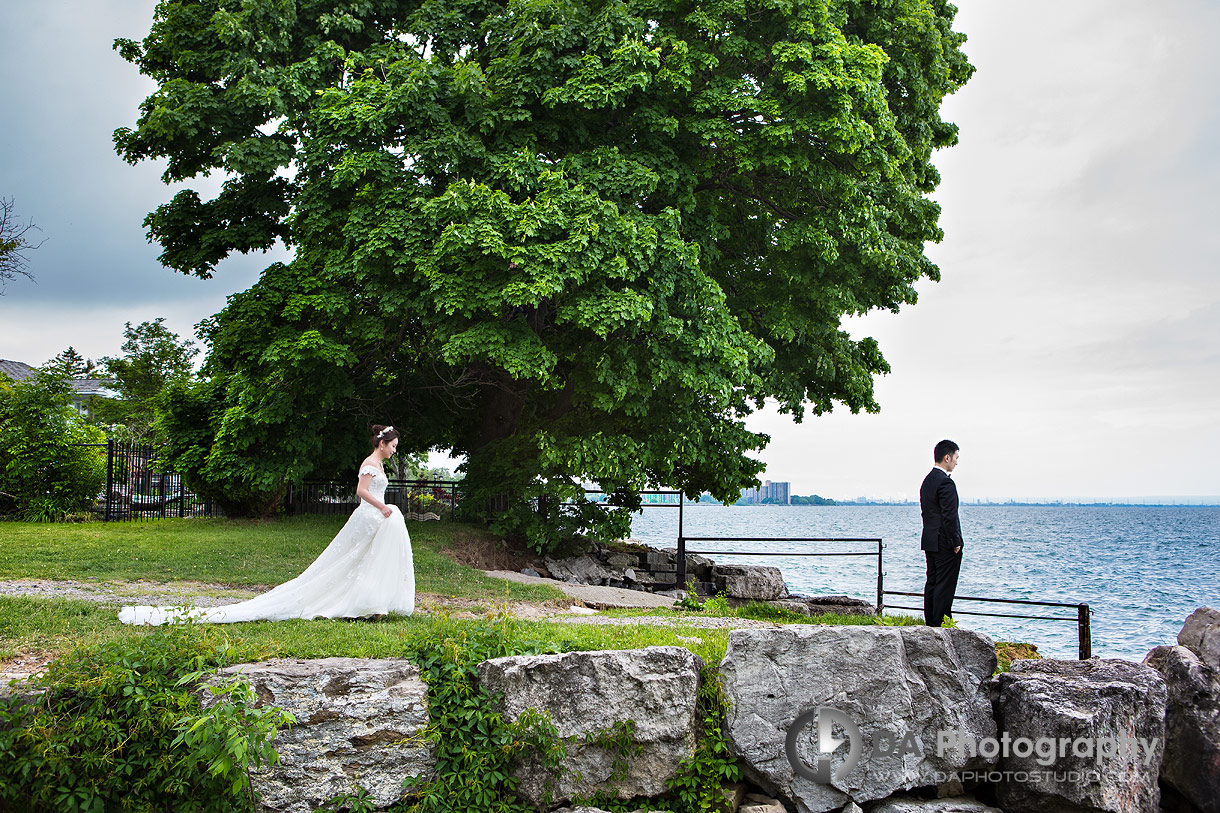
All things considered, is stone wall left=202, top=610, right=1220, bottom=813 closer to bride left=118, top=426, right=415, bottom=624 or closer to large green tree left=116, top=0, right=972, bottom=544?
bride left=118, top=426, right=415, bottom=624

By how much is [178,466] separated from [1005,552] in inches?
2301

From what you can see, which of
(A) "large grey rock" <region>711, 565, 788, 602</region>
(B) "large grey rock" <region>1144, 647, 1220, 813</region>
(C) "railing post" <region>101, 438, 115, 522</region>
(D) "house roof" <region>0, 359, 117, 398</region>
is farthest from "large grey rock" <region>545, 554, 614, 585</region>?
(D) "house roof" <region>0, 359, 117, 398</region>

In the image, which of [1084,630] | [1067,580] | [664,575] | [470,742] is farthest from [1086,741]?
[1067,580]

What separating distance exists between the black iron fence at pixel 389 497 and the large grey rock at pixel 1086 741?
14.5 m

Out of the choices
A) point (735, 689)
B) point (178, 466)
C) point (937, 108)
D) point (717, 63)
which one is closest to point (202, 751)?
point (735, 689)

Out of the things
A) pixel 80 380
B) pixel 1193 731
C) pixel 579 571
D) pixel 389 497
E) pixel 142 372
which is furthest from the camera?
pixel 80 380

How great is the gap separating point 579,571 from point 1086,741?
12135mm

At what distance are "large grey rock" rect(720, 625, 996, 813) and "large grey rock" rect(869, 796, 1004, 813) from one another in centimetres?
11

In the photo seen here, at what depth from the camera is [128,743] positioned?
19.4ft

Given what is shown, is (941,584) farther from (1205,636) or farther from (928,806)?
(1205,636)

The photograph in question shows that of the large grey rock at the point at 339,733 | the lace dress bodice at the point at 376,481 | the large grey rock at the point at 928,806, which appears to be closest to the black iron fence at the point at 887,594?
the large grey rock at the point at 928,806

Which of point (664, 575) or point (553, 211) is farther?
point (664, 575)

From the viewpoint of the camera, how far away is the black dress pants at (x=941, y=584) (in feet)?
27.9

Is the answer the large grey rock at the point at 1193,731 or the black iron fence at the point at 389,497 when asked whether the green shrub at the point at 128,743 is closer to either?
the large grey rock at the point at 1193,731
